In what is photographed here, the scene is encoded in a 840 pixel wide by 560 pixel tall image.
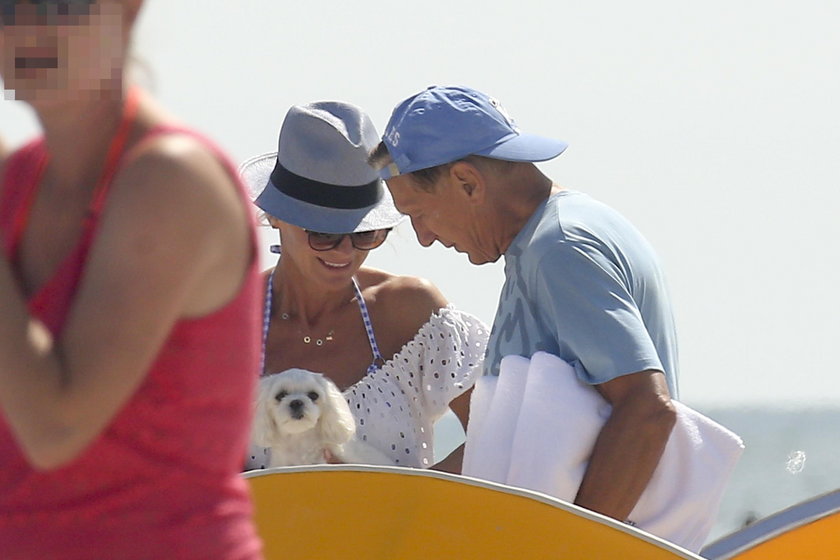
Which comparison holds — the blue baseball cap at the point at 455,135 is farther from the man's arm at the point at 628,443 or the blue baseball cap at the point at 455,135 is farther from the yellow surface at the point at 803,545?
the yellow surface at the point at 803,545

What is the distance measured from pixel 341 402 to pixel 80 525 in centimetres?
250

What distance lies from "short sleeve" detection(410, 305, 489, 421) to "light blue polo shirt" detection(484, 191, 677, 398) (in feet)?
2.71

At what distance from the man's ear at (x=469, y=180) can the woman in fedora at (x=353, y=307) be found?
0.66 metres

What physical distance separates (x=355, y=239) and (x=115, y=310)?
2.41m

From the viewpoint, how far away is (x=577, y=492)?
2.63 meters

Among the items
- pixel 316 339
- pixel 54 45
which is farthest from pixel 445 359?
pixel 54 45

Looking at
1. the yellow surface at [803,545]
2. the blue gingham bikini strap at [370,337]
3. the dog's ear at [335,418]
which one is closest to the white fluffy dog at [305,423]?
the dog's ear at [335,418]

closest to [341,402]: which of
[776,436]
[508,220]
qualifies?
[508,220]

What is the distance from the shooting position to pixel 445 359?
365 centimetres

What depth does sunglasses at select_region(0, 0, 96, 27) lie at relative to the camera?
3.74 feet

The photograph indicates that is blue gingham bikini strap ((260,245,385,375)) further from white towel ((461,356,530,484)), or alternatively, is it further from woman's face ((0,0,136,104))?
woman's face ((0,0,136,104))

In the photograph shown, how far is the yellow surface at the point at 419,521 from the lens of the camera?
2449 mm

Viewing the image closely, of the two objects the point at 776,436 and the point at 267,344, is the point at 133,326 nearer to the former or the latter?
the point at 267,344

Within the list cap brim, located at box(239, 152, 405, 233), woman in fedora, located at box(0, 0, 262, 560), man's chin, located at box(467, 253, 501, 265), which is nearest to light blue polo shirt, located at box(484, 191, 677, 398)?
man's chin, located at box(467, 253, 501, 265)
